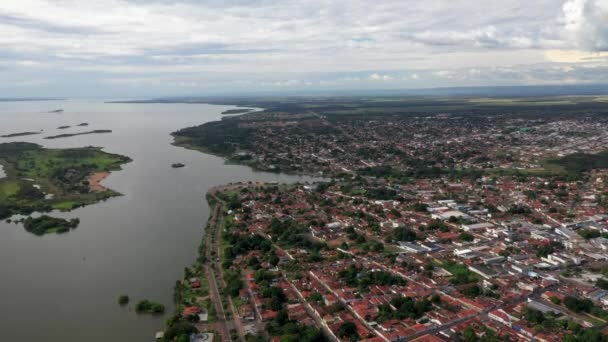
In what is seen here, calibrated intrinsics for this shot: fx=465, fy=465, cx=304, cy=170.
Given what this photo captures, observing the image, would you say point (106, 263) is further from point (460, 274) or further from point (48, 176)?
point (48, 176)

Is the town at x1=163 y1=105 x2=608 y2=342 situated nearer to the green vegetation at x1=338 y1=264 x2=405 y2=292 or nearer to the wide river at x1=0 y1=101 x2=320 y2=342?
the green vegetation at x1=338 y1=264 x2=405 y2=292

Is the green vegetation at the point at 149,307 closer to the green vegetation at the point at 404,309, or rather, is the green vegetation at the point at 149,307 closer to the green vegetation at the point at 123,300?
the green vegetation at the point at 123,300

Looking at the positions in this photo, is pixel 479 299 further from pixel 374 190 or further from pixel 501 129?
pixel 501 129

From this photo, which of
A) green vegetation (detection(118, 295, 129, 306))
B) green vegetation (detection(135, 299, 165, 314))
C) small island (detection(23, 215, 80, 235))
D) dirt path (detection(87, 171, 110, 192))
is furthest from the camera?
dirt path (detection(87, 171, 110, 192))

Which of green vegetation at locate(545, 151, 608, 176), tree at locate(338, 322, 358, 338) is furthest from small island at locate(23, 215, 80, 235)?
green vegetation at locate(545, 151, 608, 176)

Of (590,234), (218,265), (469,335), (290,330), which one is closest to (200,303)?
(218,265)

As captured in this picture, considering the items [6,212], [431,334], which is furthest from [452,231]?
[6,212]

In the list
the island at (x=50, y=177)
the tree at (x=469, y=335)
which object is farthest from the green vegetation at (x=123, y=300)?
the island at (x=50, y=177)
